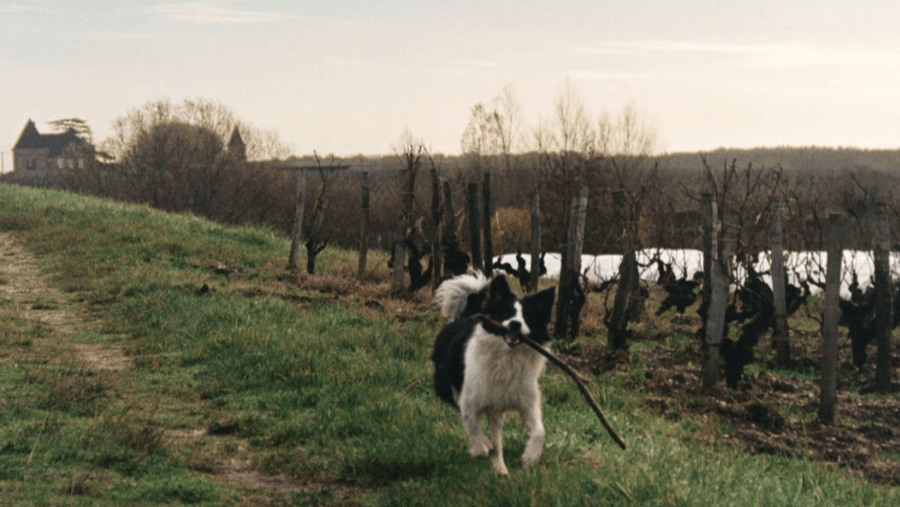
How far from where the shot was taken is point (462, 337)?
7.85 meters

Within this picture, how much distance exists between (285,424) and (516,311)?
9.75 ft

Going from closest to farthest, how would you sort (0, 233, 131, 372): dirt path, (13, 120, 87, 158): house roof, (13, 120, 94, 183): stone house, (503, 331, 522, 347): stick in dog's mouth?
(503, 331, 522, 347): stick in dog's mouth < (0, 233, 131, 372): dirt path < (13, 120, 94, 183): stone house < (13, 120, 87, 158): house roof

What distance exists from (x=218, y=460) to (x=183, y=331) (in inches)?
224

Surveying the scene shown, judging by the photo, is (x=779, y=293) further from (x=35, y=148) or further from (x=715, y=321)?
(x=35, y=148)

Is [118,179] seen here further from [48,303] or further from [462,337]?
[462,337]

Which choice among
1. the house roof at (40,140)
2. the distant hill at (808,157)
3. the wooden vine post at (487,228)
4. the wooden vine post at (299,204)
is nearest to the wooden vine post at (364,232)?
the wooden vine post at (299,204)

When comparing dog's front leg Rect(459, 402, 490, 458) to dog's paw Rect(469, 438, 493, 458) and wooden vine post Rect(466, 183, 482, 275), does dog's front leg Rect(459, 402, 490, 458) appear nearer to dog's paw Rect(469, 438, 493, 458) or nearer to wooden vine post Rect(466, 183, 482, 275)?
dog's paw Rect(469, 438, 493, 458)

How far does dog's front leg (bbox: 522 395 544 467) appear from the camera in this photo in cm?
684

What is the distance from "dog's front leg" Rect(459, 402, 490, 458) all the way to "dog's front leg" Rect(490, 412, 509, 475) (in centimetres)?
11

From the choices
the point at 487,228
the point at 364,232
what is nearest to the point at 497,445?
the point at 487,228

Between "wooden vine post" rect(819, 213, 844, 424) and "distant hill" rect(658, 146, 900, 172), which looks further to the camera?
"distant hill" rect(658, 146, 900, 172)

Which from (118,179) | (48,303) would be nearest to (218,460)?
(48,303)

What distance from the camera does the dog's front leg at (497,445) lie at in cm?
677

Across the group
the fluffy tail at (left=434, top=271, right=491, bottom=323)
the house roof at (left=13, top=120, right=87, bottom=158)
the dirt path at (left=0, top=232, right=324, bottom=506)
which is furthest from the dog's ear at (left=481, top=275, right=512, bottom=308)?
the house roof at (left=13, top=120, right=87, bottom=158)
